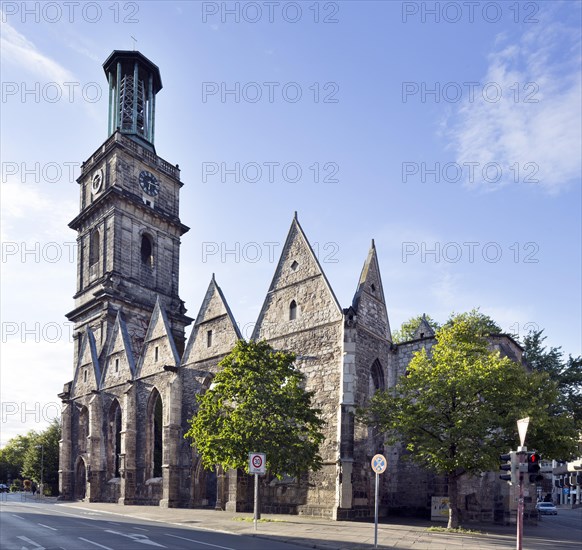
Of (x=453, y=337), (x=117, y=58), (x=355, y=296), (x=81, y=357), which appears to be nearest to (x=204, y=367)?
(x=355, y=296)

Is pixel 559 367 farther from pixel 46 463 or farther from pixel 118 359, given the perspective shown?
pixel 46 463

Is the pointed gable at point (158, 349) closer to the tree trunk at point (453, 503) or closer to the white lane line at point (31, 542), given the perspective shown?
the white lane line at point (31, 542)

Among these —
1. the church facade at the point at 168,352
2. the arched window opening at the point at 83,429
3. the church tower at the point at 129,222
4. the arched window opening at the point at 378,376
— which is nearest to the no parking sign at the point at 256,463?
the church facade at the point at 168,352

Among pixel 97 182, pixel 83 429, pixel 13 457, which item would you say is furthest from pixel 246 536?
pixel 13 457

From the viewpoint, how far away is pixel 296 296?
92.6ft

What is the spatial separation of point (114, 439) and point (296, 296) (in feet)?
69.0

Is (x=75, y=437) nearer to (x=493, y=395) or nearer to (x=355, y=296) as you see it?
(x=355, y=296)

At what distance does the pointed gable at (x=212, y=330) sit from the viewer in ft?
102

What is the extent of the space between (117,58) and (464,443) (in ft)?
166

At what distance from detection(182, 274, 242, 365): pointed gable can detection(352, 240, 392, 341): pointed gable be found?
740 cm

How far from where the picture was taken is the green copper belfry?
179ft

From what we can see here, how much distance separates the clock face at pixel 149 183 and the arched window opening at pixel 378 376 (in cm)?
3211

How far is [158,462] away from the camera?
1464 inches

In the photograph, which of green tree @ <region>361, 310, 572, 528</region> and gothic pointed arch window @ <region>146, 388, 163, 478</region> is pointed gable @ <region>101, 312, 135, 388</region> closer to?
gothic pointed arch window @ <region>146, 388, 163, 478</region>
